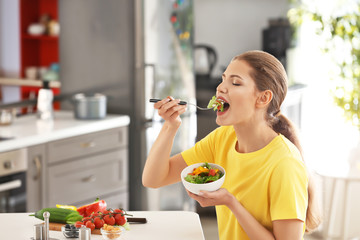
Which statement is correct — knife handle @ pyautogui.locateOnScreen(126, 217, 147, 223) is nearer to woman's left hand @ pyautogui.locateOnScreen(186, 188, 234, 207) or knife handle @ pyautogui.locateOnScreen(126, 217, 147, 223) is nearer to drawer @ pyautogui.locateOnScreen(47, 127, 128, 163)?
woman's left hand @ pyautogui.locateOnScreen(186, 188, 234, 207)

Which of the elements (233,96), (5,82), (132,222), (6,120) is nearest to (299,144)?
(233,96)

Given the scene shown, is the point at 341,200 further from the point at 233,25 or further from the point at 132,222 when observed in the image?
the point at 132,222

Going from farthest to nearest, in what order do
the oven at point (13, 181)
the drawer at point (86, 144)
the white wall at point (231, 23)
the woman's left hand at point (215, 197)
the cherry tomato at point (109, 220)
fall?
the white wall at point (231, 23), the drawer at point (86, 144), the oven at point (13, 181), the cherry tomato at point (109, 220), the woman's left hand at point (215, 197)

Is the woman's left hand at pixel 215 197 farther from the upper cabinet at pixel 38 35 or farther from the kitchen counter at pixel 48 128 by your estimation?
the upper cabinet at pixel 38 35

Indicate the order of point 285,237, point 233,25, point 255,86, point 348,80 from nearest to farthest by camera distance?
1. point 285,237
2. point 255,86
3. point 348,80
4. point 233,25

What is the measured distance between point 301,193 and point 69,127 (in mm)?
2185

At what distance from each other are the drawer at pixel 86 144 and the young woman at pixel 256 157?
1.60m

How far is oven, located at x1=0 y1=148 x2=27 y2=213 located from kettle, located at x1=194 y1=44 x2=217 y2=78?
7.64ft

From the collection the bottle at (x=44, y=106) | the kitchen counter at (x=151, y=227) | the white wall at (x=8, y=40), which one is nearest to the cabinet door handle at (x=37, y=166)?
the bottle at (x=44, y=106)

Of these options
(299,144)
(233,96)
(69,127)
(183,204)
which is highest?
(233,96)

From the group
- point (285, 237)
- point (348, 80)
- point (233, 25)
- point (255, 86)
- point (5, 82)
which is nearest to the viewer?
point (285, 237)

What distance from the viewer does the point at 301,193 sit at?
5.93ft

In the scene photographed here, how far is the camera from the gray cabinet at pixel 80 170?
351 centimetres

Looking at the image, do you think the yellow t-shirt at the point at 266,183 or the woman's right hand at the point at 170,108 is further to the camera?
the woman's right hand at the point at 170,108
